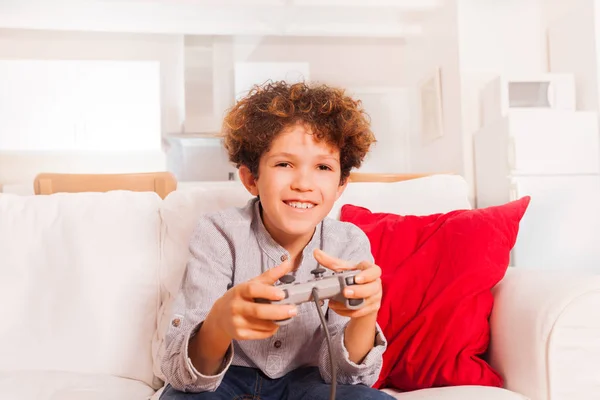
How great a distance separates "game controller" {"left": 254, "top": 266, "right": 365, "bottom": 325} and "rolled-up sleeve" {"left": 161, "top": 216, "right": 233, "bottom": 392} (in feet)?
0.70

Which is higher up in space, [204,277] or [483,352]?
[204,277]

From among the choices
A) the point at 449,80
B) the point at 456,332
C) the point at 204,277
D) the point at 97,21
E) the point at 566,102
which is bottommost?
the point at 456,332

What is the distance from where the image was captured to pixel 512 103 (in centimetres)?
325

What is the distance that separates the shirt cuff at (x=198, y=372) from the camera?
82cm

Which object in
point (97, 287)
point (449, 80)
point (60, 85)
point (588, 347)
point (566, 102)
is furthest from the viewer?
point (60, 85)

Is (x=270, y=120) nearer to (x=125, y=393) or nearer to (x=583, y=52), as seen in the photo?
(x=125, y=393)

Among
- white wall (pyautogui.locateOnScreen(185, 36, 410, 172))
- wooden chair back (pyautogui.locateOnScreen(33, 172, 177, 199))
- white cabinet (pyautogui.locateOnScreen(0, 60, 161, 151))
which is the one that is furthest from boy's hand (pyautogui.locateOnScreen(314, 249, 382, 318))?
A: white wall (pyautogui.locateOnScreen(185, 36, 410, 172))

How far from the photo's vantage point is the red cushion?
3.46 ft

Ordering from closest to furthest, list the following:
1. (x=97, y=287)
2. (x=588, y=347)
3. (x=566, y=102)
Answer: (x=588, y=347)
(x=97, y=287)
(x=566, y=102)

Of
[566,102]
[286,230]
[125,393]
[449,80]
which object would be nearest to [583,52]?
[566,102]

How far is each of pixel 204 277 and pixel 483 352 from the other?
586 millimetres

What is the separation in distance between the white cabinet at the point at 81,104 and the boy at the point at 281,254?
366cm

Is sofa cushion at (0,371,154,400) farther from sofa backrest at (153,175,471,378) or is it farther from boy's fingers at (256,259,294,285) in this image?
boy's fingers at (256,259,294,285)

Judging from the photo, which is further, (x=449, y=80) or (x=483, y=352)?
(x=449, y=80)
